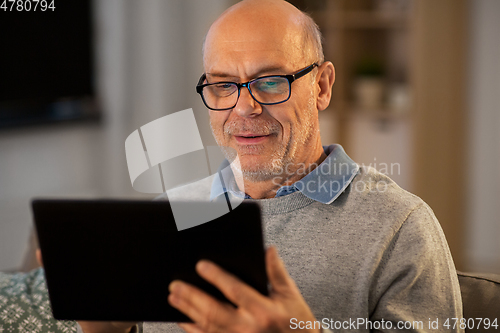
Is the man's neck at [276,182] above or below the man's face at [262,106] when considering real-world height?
below

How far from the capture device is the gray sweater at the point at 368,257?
0.89m

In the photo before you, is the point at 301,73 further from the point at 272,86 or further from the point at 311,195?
the point at 311,195

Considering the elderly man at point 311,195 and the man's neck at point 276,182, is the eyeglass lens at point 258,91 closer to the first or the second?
the elderly man at point 311,195

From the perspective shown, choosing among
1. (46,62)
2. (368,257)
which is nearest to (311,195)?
(368,257)

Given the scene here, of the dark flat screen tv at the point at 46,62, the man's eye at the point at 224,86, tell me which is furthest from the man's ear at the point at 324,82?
the dark flat screen tv at the point at 46,62

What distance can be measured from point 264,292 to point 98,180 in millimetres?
2419

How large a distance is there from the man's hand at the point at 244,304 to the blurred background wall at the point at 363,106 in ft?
5.33

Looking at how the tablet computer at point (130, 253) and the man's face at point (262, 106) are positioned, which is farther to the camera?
the man's face at point (262, 106)

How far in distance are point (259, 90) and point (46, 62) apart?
74.1 inches

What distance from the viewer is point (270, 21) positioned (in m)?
1.01

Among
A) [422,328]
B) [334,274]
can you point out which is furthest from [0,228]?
[422,328]

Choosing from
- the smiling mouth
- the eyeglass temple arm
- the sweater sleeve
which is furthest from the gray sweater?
the eyeglass temple arm

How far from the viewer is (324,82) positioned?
3.75ft

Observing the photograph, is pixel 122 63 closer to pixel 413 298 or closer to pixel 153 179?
pixel 153 179
